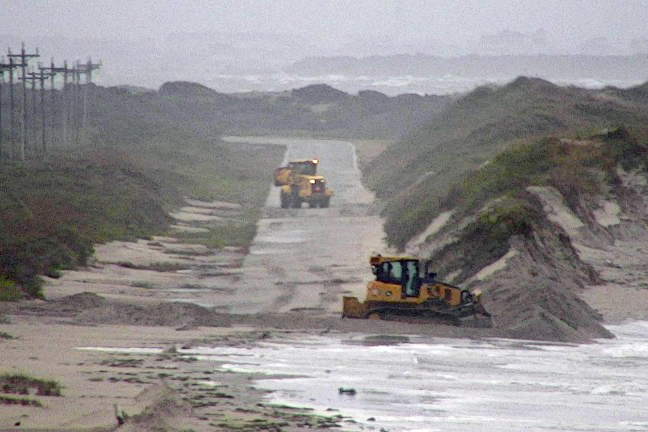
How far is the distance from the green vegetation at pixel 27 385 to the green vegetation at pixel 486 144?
2734 cm

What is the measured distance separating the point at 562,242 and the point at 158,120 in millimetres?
101118

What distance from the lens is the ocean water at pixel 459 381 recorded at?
19.9 meters

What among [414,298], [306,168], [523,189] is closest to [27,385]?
[414,298]

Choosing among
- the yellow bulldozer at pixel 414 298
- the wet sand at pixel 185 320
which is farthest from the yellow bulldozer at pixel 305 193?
the yellow bulldozer at pixel 414 298

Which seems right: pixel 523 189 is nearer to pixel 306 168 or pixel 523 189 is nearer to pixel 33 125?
pixel 306 168

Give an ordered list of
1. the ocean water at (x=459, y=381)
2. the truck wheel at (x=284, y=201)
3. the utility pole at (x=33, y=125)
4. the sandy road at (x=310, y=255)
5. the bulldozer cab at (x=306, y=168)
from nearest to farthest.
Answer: the ocean water at (x=459, y=381), the sandy road at (x=310, y=255), the truck wheel at (x=284, y=201), the bulldozer cab at (x=306, y=168), the utility pole at (x=33, y=125)

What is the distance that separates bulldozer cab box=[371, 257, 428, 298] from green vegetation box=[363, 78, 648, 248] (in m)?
14.9

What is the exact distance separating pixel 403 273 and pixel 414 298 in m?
0.61

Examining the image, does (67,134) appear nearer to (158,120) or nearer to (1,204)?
(158,120)

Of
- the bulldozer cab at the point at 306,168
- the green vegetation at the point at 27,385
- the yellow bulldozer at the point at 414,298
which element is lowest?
the bulldozer cab at the point at 306,168

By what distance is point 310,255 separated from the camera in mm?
46875

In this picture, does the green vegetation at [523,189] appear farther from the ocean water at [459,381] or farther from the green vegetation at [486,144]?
the ocean water at [459,381]

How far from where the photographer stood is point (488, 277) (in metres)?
35.8

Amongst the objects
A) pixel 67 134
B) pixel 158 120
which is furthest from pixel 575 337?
pixel 158 120
